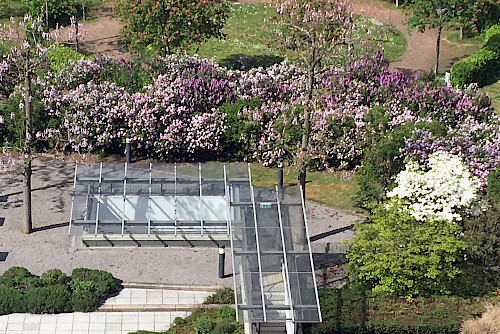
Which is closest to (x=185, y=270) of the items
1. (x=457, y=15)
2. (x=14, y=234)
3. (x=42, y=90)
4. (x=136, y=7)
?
(x=14, y=234)

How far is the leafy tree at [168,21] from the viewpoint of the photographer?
144 ft

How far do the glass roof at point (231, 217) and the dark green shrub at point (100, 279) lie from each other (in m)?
1.91

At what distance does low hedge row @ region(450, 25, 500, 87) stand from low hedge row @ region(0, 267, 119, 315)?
25.1m

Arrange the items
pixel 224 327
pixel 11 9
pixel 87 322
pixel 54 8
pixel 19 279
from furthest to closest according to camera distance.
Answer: pixel 11 9 → pixel 54 8 → pixel 19 279 → pixel 87 322 → pixel 224 327

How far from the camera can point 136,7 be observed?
145 ft

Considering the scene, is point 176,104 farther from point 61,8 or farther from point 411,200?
point 61,8

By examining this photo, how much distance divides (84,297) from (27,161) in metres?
5.71

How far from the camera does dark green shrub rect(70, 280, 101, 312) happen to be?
28.2 metres

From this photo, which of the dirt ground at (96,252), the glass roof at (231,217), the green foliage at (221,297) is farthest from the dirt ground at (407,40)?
the green foliage at (221,297)

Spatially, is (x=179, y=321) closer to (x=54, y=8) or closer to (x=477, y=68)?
(x=477, y=68)

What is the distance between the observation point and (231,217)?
2888 centimetres

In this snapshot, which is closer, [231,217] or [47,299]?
[47,299]

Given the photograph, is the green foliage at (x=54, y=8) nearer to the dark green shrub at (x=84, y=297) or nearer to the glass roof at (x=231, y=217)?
the glass roof at (x=231, y=217)

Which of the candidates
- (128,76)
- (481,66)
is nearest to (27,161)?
(128,76)
